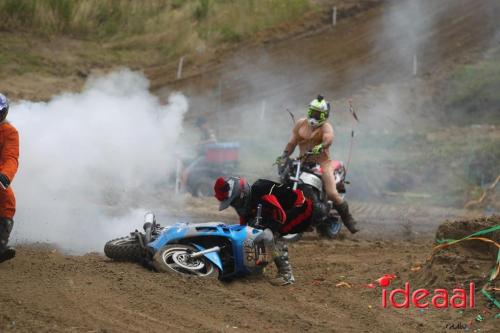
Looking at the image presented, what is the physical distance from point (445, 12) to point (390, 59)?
14.6ft

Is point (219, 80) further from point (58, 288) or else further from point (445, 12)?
point (58, 288)

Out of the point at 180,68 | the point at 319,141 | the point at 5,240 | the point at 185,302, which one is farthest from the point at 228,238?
the point at 180,68

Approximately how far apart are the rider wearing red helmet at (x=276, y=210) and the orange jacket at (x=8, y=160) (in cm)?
227

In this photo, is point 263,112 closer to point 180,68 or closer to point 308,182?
point 180,68

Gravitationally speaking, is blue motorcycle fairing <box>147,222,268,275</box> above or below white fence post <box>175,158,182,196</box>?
below

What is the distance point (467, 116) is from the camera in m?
23.9

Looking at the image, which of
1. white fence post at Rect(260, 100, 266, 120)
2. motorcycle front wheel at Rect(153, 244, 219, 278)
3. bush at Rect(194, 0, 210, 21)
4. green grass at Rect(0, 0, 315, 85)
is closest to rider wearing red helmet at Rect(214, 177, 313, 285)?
motorcycle front wheel at Rect(153, 244, 219, 278)

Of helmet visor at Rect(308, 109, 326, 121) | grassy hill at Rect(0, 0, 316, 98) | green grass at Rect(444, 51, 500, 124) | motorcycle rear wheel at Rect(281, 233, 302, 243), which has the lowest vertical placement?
motorcycle rear wheel at Rect(281, 233, 302, 243)

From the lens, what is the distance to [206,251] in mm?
8469

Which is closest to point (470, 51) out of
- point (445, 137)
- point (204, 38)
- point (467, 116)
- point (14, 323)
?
point (467, 116)

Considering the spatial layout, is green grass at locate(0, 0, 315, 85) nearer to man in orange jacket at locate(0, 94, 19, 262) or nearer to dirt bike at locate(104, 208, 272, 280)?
man in orange jacket at locate(0, 94, 19, 262)

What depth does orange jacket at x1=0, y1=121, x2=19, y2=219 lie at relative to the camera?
28.1 feet

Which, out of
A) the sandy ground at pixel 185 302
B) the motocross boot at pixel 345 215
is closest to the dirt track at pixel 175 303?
the sandy ground at pixel 185 302

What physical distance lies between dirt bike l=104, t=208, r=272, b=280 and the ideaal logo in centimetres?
142
